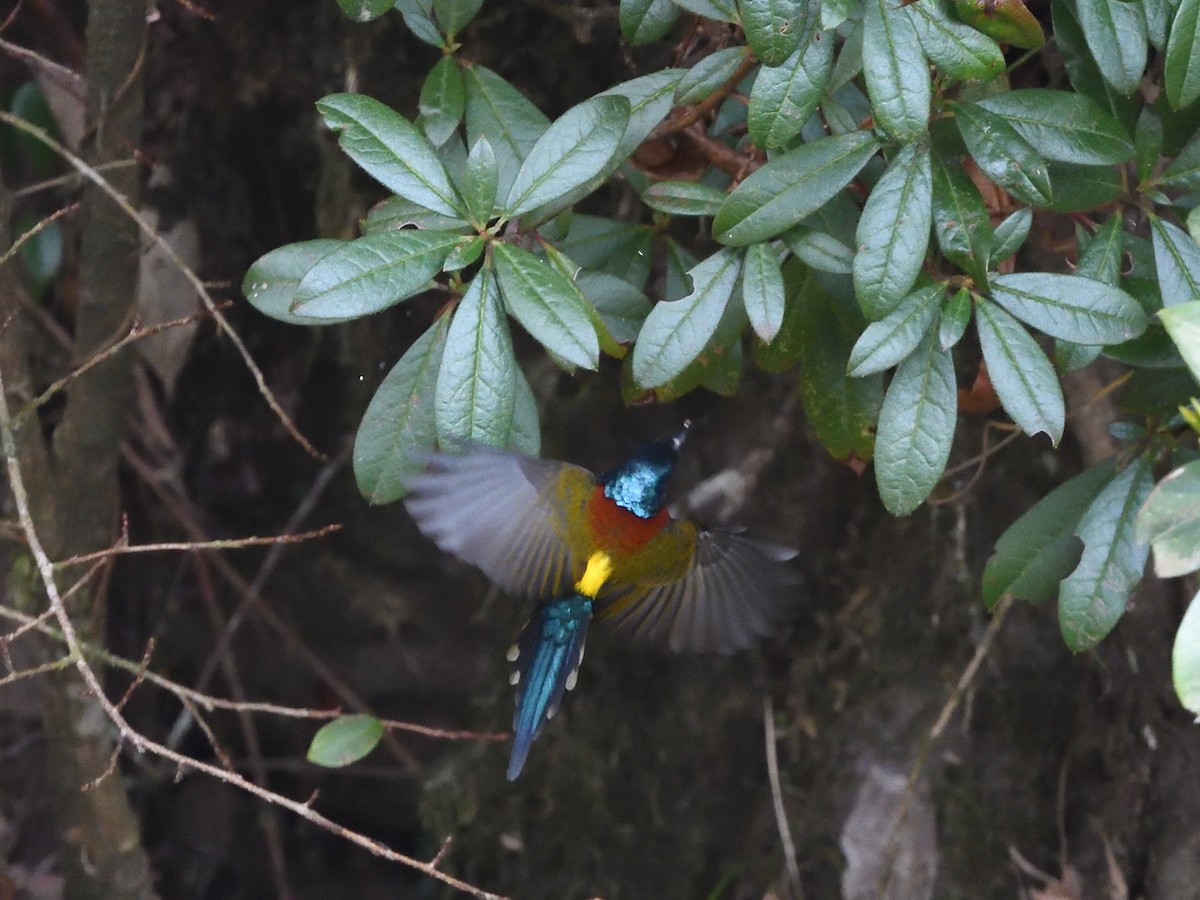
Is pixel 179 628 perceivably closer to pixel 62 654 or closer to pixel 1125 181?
pixel 62 654

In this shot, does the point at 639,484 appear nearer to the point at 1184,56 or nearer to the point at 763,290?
the point at 763,290

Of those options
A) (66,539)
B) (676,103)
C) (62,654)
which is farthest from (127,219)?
(676,103)

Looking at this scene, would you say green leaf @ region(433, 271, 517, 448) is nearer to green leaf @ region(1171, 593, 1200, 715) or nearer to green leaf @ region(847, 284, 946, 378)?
green leaf @ region(847, 284, 946, 378)

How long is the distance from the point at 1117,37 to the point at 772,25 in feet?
1.03

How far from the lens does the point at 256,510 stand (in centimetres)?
232

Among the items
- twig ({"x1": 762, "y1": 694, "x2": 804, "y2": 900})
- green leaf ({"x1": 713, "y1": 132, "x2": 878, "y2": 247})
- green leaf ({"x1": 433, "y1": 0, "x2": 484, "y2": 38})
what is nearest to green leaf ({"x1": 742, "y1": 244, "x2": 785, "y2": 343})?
green leaf ({"x1": 713, "y1": 132, "x2": 878, "y2": 247})

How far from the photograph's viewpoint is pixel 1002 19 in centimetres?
93

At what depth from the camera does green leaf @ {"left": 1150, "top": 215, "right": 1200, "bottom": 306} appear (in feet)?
3.36

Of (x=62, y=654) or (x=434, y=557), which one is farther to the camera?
(x=434, y=557)

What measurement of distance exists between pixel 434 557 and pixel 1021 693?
1.07 metres

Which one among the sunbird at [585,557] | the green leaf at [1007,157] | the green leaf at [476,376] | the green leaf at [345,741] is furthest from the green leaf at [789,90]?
the green leaf at [345,741]

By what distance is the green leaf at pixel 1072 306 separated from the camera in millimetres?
989

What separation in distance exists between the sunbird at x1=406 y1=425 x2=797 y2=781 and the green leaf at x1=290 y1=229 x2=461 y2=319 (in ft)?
0.56

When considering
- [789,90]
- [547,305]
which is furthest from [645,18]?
[547,305]
